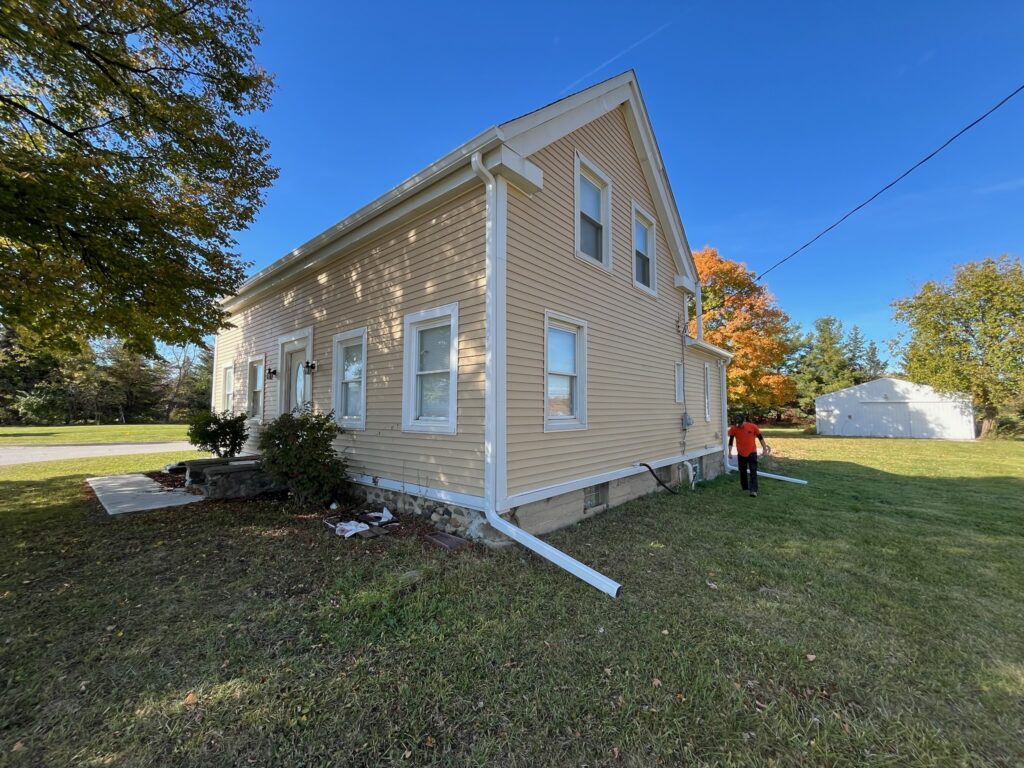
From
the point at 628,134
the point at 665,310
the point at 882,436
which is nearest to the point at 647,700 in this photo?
the point at 665,310

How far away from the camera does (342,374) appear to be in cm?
725

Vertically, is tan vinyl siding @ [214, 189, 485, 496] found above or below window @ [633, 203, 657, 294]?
below

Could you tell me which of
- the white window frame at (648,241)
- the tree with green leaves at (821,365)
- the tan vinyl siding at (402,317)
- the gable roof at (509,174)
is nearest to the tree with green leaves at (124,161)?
the gable roof at (509,174)

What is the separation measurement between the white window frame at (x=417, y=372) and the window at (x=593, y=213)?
245 cm

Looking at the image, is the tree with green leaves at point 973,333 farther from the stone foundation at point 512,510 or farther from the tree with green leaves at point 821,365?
the stone foundation at point 512,510

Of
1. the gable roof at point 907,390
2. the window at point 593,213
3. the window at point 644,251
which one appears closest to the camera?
the window at point 593,213

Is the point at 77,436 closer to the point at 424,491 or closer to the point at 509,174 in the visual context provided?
the point at 424,491

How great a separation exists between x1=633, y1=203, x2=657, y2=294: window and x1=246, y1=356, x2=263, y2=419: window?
29.0 feet

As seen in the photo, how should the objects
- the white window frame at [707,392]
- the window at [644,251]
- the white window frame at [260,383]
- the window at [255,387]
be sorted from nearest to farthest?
1. the window at [644,251]
2. the white window frame at [260,383]
3. the window at [255,387]
4. the white window frame at [707,392]

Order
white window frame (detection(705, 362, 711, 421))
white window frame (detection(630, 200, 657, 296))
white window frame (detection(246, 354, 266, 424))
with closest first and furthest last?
white window frame (detection(630, 200, 657, 296)) < white window frame (detection(246, 354, 266, 424)) < white window frame (detection(705, 362, 711, 421))

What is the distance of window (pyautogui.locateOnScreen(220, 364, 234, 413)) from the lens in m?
11.3

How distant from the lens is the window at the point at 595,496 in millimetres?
6217

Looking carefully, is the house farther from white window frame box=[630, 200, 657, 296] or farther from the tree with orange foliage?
the tree with orange foliage

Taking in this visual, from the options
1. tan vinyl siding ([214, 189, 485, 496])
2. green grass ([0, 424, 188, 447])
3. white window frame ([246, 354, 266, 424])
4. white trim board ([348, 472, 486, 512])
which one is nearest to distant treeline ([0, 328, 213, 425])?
green grass ([0, 424, 188, 447])
